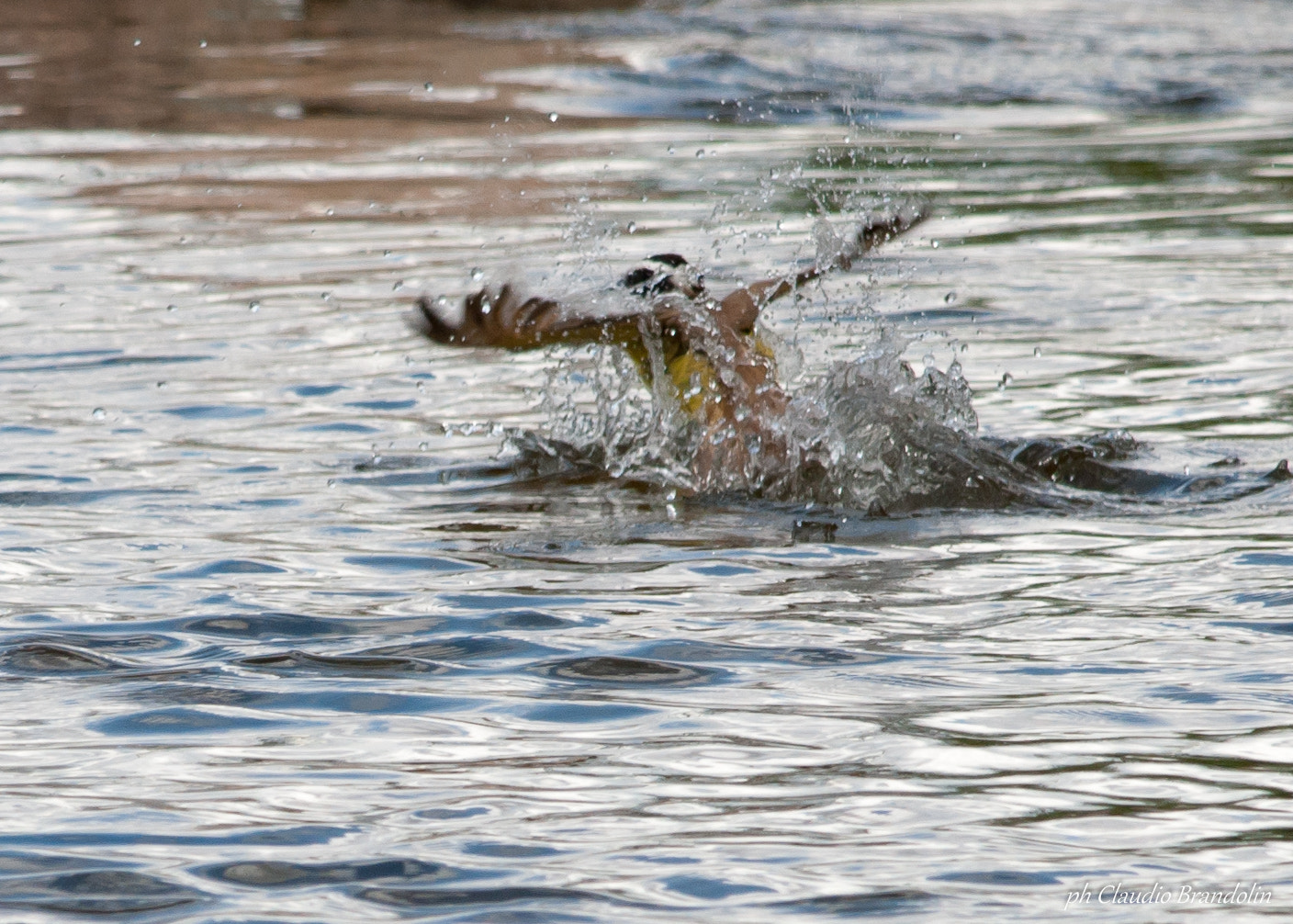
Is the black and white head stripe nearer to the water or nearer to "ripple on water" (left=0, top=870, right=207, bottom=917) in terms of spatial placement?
the water

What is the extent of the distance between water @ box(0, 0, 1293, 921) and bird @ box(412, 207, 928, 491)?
10.0 inches

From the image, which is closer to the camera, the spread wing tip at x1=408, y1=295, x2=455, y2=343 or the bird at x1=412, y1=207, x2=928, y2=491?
the spread wing tip at x1=408, y1=295, x2=455, y2=343

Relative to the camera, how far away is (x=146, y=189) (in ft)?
45.8

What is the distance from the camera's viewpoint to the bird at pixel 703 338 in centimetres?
724

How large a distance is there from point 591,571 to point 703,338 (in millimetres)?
1373

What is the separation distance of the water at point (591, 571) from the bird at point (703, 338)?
0.25m

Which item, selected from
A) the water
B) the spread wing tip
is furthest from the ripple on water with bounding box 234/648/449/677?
the spread wing tip

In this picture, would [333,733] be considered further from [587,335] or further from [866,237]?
[866,237]

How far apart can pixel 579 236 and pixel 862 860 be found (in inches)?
288

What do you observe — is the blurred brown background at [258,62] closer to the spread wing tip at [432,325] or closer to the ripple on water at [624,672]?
the spread wing tip at [432,325]

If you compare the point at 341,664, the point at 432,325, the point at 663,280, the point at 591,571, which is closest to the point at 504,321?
the point at 432,325

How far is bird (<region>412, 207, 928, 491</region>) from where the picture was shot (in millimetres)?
7242

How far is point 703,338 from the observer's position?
749 centimetres

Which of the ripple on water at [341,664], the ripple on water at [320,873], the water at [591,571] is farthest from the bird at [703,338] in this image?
the ripple on water at [320,873]
